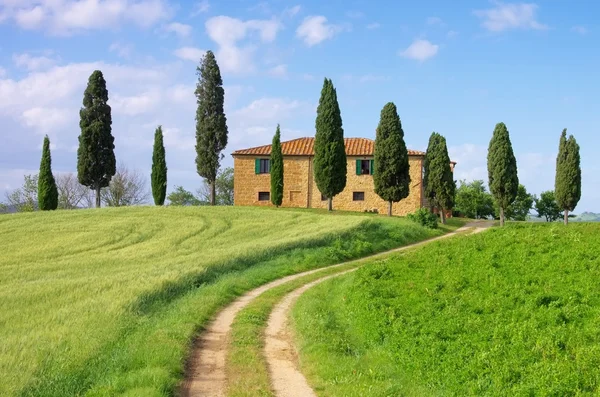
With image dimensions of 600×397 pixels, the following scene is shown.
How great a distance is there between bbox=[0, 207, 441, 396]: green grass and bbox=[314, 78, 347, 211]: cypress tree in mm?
5668

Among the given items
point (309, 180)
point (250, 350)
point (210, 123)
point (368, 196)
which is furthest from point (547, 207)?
point (250, 350)

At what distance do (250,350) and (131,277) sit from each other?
1126 cm

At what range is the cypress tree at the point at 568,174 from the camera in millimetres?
53125

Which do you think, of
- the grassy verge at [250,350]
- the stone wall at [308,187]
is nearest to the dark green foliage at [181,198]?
the stone wall at [308,187]

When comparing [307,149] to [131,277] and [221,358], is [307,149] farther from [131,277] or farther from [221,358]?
[221,358]

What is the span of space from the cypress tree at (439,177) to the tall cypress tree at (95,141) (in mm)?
30393

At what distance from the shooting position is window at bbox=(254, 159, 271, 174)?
63.2 metres

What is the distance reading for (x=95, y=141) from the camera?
5775cm

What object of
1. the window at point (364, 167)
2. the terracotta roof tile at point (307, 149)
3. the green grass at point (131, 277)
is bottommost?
the green grass at point (131, 277)

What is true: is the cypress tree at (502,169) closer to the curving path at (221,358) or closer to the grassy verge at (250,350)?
the grassy verge at (250,350)

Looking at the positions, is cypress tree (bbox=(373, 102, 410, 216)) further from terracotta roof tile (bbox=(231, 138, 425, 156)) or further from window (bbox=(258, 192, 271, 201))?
window (bbox=(258, 192, 271, 201))

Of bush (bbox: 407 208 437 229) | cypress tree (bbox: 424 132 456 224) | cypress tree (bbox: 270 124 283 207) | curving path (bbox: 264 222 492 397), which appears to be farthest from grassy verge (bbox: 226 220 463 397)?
cypress tree (bbox: 270 124 283 207)

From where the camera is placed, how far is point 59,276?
26406 mm

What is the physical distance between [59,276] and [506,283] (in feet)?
63.4
